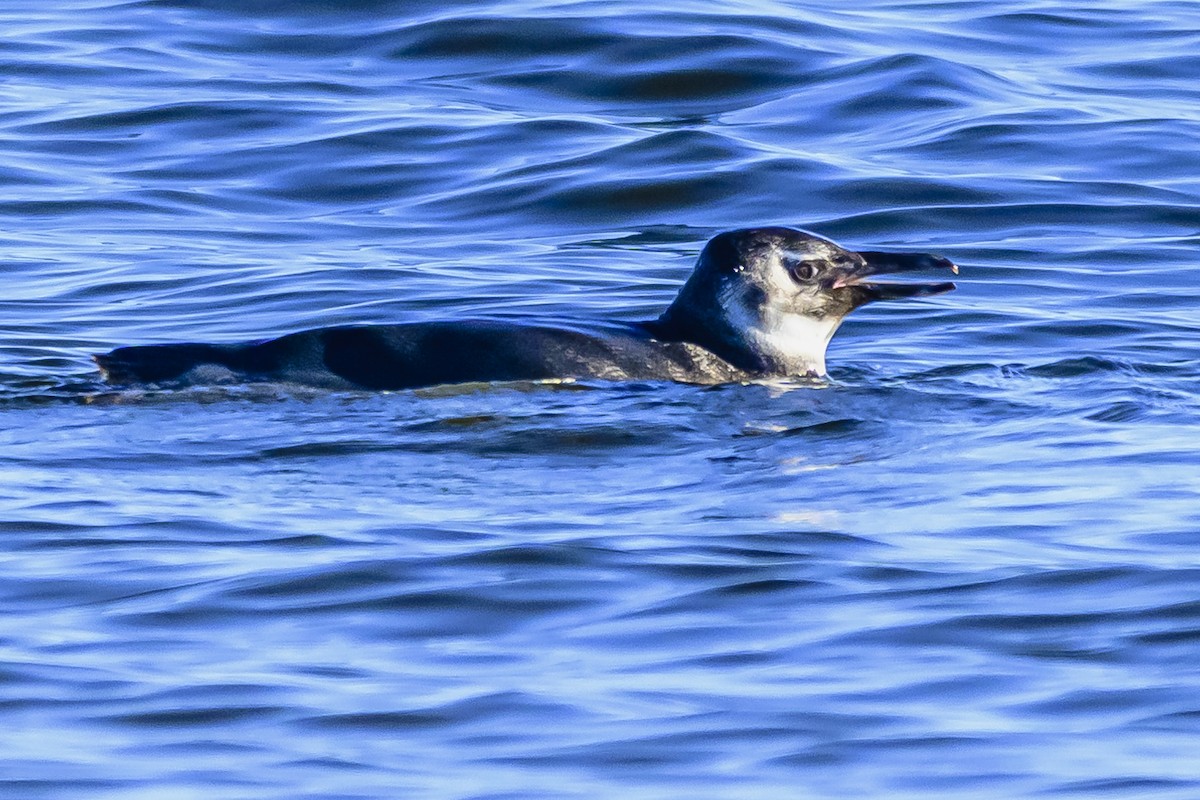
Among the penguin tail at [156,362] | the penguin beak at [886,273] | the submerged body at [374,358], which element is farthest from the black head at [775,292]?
the penguin tail at [156,362]

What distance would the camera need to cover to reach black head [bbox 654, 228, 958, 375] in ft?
31.1

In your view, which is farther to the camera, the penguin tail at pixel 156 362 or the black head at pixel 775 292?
the black head at pixel 775 292

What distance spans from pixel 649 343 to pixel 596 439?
3.74ft

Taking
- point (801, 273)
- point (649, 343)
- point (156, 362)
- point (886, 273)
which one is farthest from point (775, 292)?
point (156, 362)

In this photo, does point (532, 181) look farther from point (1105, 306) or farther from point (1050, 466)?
point (1050, 466)

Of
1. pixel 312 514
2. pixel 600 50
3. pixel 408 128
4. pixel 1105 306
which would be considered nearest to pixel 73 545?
pixel 312 514

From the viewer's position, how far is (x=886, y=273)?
31.2ft

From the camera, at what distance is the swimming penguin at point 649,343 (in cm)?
863

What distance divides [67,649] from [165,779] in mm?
936

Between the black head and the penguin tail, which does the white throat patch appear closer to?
the black head

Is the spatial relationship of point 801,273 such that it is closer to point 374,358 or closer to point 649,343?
point 649,343

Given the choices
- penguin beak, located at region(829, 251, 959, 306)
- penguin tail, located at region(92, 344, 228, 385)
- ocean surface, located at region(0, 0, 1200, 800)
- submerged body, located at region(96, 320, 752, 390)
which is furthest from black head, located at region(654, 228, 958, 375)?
penguin tail, located at region(92, 344, 228, 385)

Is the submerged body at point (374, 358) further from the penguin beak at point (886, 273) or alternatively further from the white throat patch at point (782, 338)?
the penguin beak at point (886, 273)

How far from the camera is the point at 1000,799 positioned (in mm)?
4750
